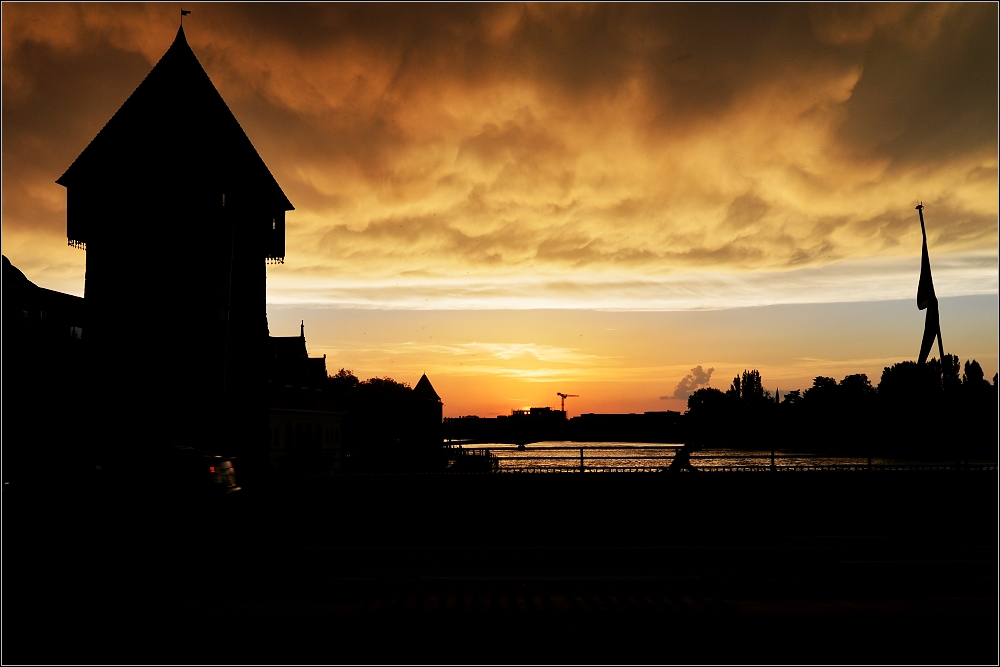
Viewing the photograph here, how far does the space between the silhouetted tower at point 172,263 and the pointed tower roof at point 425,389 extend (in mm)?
86058

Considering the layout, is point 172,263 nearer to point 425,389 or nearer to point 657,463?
point 657,463

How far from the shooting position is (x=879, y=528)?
61.3 ft

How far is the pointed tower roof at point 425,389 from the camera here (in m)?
130

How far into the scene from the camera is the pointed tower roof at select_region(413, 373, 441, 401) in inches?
5118

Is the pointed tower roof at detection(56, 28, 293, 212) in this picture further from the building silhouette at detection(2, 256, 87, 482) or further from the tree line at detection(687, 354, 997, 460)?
the tree line at detection(687, 354, 997, 460)

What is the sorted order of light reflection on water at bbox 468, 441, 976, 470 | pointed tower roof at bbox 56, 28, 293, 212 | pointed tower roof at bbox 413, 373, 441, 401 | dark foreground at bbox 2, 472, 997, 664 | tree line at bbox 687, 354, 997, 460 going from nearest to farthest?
dark foreground at bbox 2, 472, 997, 664 → light reflection on water at bbox 468, 441, 976, 470 → tree line at bbox 687, 354, 997, 460 → pointed tower roof at bbox 56, 28, 293, 212 → pointed tower roof at bbox 413, 373, 441, 401

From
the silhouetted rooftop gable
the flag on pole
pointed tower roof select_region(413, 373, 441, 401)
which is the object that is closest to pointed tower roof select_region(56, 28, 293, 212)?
the silhouetted rooftop gable

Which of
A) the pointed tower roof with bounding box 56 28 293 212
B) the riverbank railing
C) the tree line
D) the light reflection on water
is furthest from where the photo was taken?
the pointed tower roof with bounding box 56 28 293 212

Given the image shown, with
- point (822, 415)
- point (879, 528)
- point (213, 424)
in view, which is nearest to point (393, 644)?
point (879, 528)

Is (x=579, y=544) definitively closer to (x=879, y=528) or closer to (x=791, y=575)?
(x=791, y=575)

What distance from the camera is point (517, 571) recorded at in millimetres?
12109

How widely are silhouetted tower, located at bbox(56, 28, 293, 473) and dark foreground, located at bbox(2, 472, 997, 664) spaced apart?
23.4 m

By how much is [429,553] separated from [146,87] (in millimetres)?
37711

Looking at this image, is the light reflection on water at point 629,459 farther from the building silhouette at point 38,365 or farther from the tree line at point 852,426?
the building silhouette at point 38,365
